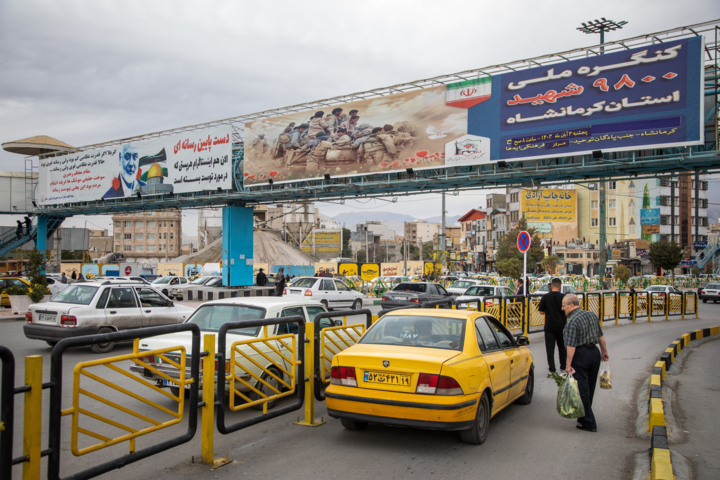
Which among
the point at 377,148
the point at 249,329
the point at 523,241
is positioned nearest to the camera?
the point at 249,329

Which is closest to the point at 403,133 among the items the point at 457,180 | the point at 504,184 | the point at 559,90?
the point at 457,180

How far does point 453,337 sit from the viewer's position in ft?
19.6

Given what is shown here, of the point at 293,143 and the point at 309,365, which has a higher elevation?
the point at 293,143

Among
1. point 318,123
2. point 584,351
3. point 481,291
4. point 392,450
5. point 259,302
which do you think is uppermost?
point 318,123

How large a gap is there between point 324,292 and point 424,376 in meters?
18.6

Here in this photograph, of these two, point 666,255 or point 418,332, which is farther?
point 666,255

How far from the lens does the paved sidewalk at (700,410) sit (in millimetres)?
5512

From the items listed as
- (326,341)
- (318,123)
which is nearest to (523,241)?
(326,341)

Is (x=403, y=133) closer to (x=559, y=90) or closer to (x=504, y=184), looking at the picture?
(x=504, y=184)

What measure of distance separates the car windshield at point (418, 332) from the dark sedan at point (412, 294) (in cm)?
1519

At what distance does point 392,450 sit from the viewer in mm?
5555

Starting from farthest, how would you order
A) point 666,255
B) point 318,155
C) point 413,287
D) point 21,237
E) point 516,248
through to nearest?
point 666,255 < point 516,248 < point 21,237 < point 318,155 < point 413,287

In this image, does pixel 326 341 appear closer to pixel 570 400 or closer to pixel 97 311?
pixel 570 400

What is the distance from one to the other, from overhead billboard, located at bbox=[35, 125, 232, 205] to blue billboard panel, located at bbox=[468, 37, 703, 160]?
15.7 meters
